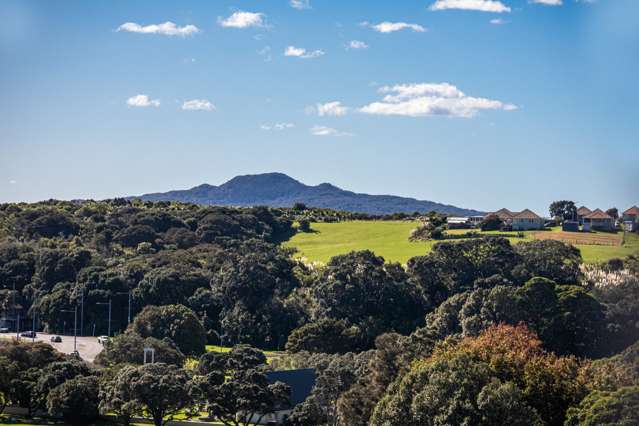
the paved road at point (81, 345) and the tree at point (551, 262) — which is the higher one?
the tree at point (551, 262)

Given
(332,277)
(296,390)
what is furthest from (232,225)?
(296,390)

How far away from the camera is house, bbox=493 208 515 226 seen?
120m

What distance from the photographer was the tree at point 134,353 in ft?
228

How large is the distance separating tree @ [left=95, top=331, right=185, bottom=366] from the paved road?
21.5 feet

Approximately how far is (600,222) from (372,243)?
90.2ft

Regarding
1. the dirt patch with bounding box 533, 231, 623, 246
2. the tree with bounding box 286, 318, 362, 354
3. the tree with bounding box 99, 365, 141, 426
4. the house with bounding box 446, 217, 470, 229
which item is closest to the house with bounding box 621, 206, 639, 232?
the dirt patch with bounding box 533, 231, 623, 246

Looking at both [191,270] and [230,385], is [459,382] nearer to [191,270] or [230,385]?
[230,385]

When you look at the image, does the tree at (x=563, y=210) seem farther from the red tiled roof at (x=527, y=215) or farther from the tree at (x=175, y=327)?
the tree at (x=175, y=327)

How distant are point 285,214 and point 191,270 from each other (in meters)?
49.8

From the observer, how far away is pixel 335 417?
56031mm

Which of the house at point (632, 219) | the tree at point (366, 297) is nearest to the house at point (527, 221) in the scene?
the tree at point (366, 297)

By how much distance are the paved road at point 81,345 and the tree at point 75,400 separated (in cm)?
1829

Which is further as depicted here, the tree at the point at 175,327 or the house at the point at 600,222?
the house at the point at 600,222

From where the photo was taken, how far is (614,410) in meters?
37.6
